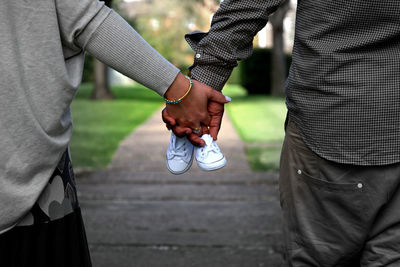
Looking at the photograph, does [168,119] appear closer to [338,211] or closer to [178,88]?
[178,88]

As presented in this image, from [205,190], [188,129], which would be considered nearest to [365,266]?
[188,129]

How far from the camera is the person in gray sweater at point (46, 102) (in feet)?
5.55

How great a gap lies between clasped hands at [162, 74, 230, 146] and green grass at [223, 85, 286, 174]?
504 centimetres

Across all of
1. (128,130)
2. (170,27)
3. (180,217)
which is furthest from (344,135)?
(170,27)

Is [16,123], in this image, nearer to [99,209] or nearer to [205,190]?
[99,209]

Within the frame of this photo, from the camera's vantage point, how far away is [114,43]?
1876 mm

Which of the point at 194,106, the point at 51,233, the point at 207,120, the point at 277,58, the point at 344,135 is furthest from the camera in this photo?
the point at 277,58

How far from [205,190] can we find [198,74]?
3.84 meters

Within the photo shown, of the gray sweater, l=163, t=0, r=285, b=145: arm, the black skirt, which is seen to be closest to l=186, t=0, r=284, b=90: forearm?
l=163, t=0, r=285, b=145: arm

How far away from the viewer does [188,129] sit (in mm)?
2301

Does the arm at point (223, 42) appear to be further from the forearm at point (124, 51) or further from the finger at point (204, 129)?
the forearm at point (124, 51)

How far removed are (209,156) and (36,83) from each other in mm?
820

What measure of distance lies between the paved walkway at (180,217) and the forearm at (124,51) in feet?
7.27

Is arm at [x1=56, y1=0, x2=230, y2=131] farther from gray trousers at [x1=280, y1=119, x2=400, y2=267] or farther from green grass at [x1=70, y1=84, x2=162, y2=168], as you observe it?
green grass at [x1=70, y1=84, x2=162, y2=168]
